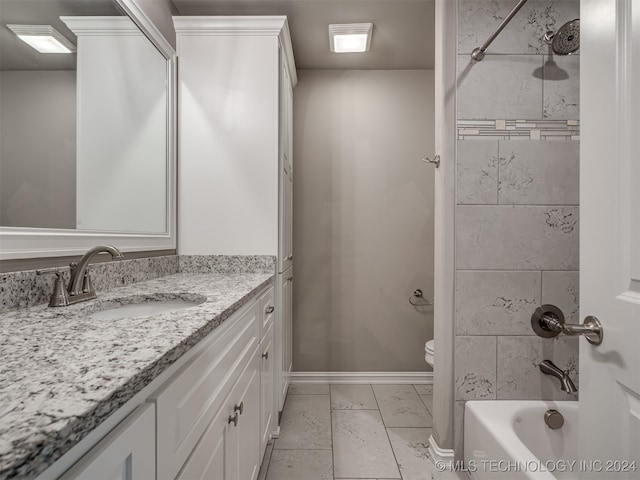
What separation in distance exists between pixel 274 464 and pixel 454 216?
1.54m

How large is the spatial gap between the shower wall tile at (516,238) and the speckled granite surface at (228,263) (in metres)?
1.03

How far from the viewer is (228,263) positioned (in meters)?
1.88

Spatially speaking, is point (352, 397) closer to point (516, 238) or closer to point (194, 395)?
point (516, 238)

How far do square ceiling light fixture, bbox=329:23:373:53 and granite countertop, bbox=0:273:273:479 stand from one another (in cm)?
197

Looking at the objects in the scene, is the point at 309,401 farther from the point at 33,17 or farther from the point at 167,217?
the point at 33,17

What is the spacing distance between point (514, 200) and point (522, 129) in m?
0.35

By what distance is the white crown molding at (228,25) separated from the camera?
6.03 ft

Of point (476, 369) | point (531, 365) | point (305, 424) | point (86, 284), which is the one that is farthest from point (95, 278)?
point (531, 365)

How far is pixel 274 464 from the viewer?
1629 millimetres

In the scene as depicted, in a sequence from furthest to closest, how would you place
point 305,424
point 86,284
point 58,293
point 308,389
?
point 308,389, point 305,424, point 86,284, point 58,293

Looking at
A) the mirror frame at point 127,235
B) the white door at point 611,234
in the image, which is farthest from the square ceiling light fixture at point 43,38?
the white door at point 611,234

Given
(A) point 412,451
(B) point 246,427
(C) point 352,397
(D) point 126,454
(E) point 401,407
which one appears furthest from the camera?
(C) point 352,397

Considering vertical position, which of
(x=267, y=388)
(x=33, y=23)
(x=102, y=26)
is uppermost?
(x=102, y=26)

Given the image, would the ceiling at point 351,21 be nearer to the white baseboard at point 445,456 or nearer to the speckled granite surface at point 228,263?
the speckled granite surface at point 228,263
